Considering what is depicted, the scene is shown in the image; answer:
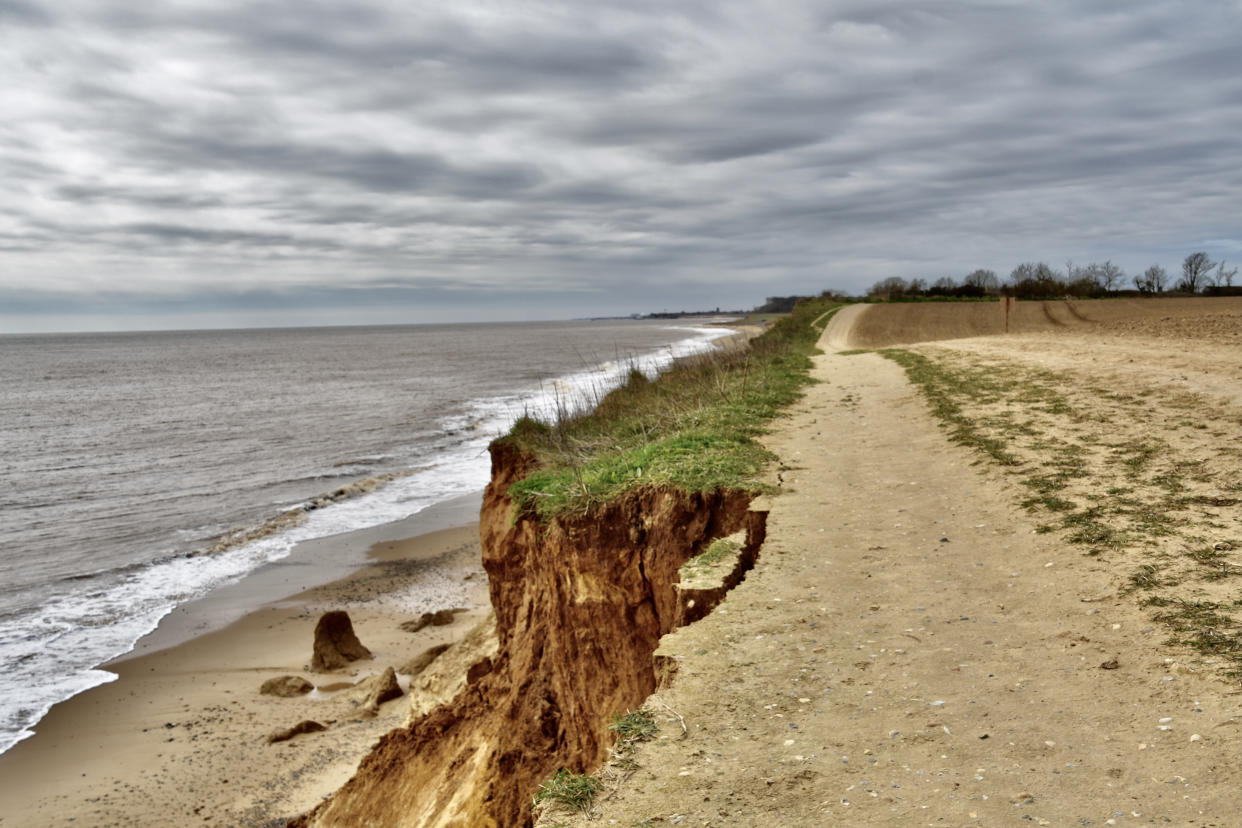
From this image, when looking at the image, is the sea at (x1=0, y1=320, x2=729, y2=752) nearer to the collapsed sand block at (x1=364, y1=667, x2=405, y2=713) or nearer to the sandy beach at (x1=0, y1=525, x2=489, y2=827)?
the sandy beach at (x1=0, y1=525, x2=489, y2=827)

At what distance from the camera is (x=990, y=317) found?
5447cm

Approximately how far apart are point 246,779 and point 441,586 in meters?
8.08

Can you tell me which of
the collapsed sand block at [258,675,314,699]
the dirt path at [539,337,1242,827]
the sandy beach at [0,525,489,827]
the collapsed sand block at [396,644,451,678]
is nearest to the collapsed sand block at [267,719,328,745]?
the sandy beach at [0,525,489,827]

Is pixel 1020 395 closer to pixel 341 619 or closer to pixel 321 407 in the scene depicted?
pixel 341 619

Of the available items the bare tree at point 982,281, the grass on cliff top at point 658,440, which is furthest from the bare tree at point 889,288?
the grass on cliff top at point 658,440

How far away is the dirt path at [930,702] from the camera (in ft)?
12.1

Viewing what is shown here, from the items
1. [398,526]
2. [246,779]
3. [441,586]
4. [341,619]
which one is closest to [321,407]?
[398,526]

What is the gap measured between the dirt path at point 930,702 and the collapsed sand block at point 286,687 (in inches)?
438

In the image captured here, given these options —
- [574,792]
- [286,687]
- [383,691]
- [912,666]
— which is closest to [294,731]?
[383,691]

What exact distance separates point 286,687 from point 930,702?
1344 cm

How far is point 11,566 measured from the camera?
2138cm

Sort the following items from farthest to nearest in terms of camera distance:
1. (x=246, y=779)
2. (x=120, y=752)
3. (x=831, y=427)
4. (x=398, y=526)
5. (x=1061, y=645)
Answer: (x=398, y=526)
(x=831, y=427)
(x=120, y=752)
(x=246, y=779)
(x=1061, y=645)

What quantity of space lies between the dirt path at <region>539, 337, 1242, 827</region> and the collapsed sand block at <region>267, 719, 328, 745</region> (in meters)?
9.68

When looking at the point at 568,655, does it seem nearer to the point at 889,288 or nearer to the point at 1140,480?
the point at 1140,480
